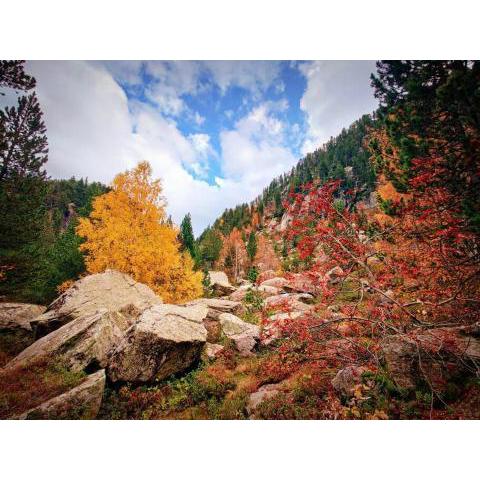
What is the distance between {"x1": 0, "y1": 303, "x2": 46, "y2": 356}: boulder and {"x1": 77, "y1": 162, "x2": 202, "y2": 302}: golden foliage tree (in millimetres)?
3092

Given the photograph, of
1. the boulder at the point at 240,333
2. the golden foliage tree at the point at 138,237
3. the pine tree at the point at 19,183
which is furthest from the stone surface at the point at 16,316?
the boulder at the point at 240,333

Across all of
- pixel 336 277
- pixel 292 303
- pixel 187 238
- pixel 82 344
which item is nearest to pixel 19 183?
pixel 82 344

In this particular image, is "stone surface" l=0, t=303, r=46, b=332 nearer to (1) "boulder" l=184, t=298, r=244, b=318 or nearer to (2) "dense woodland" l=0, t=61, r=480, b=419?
(2) "dense woodland" l=0, t=61, r=480, b=419

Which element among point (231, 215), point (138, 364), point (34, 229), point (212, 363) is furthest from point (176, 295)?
point (231, 215)

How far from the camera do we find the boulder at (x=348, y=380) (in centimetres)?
532

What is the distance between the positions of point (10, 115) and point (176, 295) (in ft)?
32.0

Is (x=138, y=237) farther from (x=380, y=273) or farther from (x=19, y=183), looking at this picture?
(x=380, y=273)

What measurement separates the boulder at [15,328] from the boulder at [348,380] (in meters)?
11.0

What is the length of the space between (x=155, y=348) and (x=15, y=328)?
7.32 meters

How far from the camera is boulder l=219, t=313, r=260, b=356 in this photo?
→ 1011 cm

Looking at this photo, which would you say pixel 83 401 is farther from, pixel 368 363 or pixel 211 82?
pixel 211 82

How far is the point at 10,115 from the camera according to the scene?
27.5ft

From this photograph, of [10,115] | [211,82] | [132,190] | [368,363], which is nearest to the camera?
[368,363]

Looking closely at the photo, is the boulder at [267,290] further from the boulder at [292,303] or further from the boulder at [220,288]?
the boulder at [220,288]
